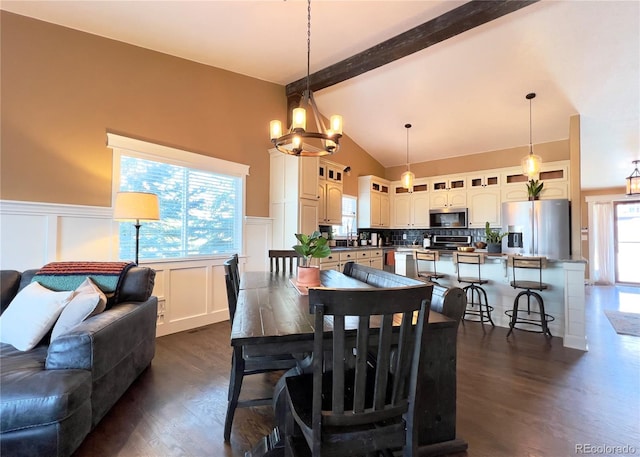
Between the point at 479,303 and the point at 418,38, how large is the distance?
3300mm

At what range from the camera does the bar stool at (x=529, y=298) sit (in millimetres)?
3271

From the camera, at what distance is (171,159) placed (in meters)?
3.44

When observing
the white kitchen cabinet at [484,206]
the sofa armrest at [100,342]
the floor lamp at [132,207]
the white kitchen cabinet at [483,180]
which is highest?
the white kitchen cabinet at [483,180]

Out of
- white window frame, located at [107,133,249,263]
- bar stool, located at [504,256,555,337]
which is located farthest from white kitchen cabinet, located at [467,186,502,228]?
white window frame, located at [107,133,249,263]

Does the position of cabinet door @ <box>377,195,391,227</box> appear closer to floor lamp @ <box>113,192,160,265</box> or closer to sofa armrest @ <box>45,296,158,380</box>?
floor lamp @ <box>113,192,160,265</box>

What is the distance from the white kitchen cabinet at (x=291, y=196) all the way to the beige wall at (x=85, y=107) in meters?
0.76

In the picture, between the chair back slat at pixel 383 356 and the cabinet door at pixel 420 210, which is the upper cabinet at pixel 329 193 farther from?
the chair back slat at pixel 383 356

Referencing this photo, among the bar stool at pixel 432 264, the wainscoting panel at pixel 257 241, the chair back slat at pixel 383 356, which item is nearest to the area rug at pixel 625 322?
the bar stool at pixel 432 264

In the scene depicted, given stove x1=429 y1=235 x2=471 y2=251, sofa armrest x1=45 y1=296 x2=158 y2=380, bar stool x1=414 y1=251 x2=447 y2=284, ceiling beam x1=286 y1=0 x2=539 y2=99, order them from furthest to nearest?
stove x1=429 y1=235 x2=471 y2=251, bar stool x1=414 y1=251 x2=447 y2=284, ceiling beam x1=286 y1=0 x2=539 y2=99, sofa armrest x1=45 y1=296 x2=158 y2=380

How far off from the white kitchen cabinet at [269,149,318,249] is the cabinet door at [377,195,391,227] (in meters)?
2.47

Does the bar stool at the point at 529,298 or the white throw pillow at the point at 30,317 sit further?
the bar stool at the point at 529,298

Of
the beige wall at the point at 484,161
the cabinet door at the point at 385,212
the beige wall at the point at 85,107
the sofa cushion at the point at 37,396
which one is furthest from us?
the cabinet door at the point at 385,212

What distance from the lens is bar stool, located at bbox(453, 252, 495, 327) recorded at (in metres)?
3.69

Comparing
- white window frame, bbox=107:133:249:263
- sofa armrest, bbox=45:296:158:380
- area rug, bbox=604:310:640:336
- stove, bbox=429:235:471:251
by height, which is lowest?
area rug, bbox=604:310:640:336
